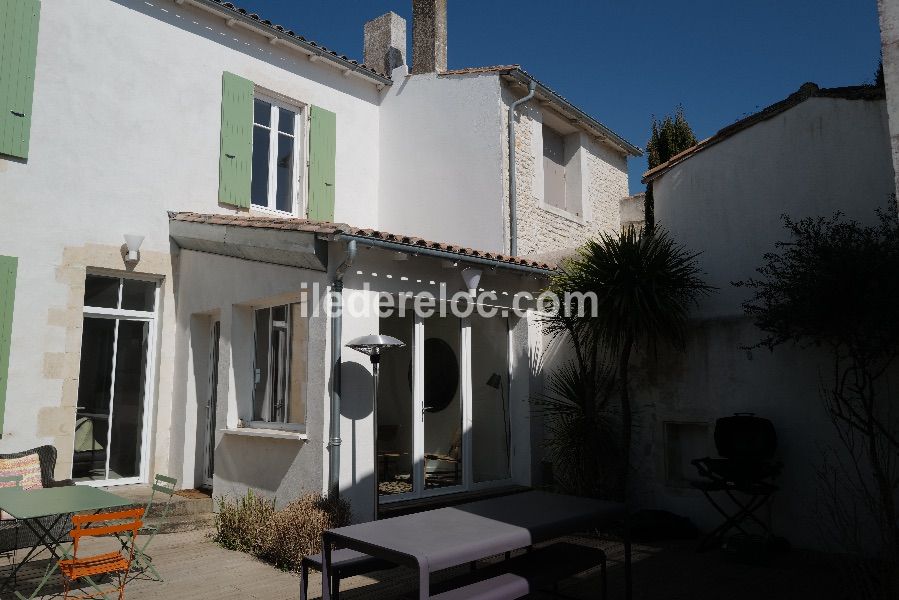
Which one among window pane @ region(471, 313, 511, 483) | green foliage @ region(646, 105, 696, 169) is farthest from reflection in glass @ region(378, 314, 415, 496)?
green foliage @ region(646, 105, 696, 169)

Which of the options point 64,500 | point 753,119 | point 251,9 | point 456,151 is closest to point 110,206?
point 251,9

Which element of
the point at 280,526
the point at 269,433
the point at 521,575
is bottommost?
the point at 280,526

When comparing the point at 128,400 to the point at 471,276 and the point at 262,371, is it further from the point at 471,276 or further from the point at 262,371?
the point at 471,276

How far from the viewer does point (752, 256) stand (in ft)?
24.1

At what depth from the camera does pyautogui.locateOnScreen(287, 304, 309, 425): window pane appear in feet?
24.0

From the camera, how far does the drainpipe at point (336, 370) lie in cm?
648

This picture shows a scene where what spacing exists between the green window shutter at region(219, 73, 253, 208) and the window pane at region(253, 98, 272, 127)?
1.27 ft

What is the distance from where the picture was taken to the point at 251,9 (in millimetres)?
10078

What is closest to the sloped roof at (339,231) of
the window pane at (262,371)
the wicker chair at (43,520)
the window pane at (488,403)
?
the window pane at (488,403)

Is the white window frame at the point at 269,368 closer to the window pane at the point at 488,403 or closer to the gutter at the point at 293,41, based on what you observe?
the window pane at the point at 488,403

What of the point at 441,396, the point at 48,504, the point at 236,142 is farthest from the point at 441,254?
the point at 236,142

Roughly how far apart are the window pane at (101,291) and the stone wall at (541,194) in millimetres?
5493

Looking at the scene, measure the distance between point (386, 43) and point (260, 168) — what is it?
377 centimetres

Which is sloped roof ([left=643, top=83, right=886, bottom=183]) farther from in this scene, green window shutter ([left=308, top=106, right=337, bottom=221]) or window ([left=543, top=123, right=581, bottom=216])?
green window shutter ([left=308, top=106, right=337, bottom=221])
